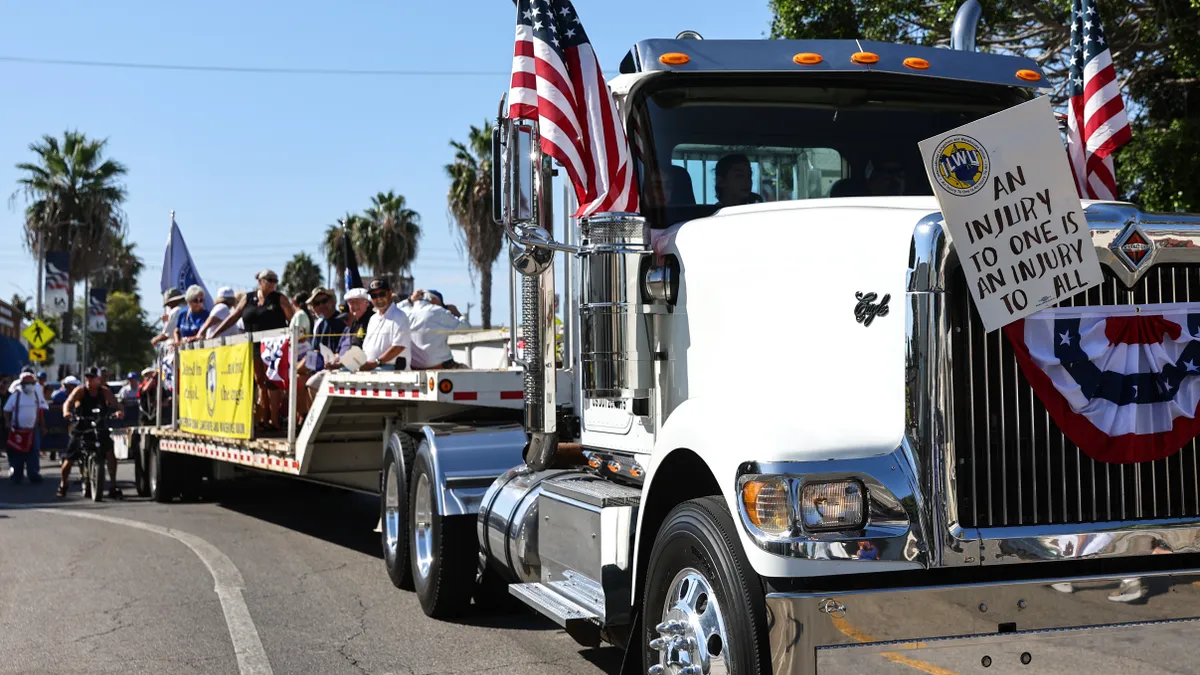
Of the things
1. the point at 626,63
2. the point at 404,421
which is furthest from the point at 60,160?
the point at 626,63

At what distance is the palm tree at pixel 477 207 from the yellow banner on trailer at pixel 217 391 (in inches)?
954

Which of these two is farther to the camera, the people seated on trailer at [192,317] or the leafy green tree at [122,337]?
the leafy green tree at [122,337]

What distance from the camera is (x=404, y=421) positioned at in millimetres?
8938

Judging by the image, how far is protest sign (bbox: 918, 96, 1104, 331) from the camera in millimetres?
3693

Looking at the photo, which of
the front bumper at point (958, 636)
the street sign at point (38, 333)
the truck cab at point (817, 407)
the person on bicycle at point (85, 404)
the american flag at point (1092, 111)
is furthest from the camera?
the street sign at point (38, 333)

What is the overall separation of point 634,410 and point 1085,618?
6.71 ft

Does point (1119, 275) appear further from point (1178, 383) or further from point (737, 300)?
point (737, 300)

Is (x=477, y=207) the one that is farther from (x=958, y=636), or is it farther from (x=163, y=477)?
(x=958, y=636)

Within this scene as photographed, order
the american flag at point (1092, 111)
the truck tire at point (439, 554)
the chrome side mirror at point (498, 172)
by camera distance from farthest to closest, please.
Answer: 1. the truck tire at point (439, 554)
2. the american flag at point (1092, 111)
3. the chrome side mirror at point (498, 172)

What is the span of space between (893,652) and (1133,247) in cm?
139

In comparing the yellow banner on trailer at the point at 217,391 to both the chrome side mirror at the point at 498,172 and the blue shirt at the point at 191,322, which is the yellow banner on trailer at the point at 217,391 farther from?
the chrome side mirror at the point at 498,172

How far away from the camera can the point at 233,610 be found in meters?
7.80

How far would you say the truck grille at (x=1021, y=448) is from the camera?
147 inches

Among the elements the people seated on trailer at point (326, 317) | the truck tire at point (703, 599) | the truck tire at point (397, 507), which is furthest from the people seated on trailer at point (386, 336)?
the truck tire at point (703, 599)
